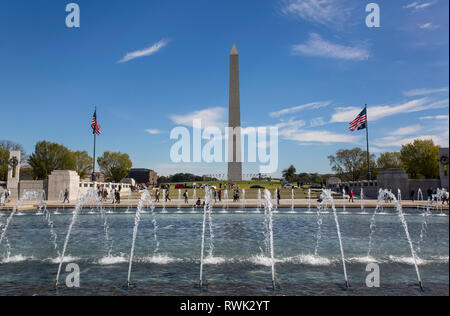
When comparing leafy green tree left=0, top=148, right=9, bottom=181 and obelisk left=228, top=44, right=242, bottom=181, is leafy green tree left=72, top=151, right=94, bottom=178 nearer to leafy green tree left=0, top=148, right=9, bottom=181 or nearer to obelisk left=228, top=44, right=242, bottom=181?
leafy green tree left=0, top=148, right=9, bottom=181

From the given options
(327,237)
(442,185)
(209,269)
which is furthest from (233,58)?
(209,269)

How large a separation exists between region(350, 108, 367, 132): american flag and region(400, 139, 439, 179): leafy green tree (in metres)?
30.3

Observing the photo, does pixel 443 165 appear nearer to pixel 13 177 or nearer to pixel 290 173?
pixel 13 177

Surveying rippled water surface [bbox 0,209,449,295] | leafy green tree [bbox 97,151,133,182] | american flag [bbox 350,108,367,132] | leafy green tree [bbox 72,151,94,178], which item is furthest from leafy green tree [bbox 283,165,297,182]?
rippled water surface [bbox 0,209,449,295]

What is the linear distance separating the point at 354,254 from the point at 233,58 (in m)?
42.9

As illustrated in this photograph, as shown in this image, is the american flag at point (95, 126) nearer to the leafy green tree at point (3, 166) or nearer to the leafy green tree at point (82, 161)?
the leafy green tree at point (3, 166)

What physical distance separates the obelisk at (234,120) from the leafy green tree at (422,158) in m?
32.6

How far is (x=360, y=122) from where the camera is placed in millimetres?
36312

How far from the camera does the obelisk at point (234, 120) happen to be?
160 feet

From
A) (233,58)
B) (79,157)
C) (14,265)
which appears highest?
(233,58)

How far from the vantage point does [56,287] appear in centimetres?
665

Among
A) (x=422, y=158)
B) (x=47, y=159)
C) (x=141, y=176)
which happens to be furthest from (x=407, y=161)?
(x=141, y=176)

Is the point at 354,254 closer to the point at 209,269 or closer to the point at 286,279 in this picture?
the point at 286,279

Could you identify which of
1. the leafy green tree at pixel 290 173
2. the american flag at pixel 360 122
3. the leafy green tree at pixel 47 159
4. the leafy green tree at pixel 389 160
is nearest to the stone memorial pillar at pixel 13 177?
the leafy green tree at pixel 47 159
